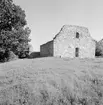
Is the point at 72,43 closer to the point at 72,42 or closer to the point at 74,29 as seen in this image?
the point at 72,42

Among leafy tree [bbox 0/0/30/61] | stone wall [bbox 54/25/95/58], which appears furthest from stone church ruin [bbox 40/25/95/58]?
leafy tree [bbox 0/0/30/61]

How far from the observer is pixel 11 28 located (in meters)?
19.1

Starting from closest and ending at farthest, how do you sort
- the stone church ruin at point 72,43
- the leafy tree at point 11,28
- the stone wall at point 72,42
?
the leafy tree at point 11,28, the stone church ruin at point 72,43, the stone wall at point 72,42

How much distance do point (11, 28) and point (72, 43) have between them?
13.8 m

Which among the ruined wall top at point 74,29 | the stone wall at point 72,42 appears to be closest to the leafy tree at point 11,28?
the stone wall at point 72,42

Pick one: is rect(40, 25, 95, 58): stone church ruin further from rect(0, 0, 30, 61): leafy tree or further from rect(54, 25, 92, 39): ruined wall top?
rect(0, 0, 30, 61): leafy tree

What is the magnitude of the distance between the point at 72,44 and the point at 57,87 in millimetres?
16901

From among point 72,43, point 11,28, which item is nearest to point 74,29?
point 72,43

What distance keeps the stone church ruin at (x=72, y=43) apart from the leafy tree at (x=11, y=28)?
655cm

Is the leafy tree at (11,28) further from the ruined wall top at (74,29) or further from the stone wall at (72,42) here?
the ruined wall top at (74,29)

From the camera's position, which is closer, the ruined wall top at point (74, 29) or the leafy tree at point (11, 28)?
the leafy tree at point (11, 28)

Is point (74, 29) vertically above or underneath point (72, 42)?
above

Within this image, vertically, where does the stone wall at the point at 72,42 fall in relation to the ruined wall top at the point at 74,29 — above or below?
below

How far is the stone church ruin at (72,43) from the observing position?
63.9ft
